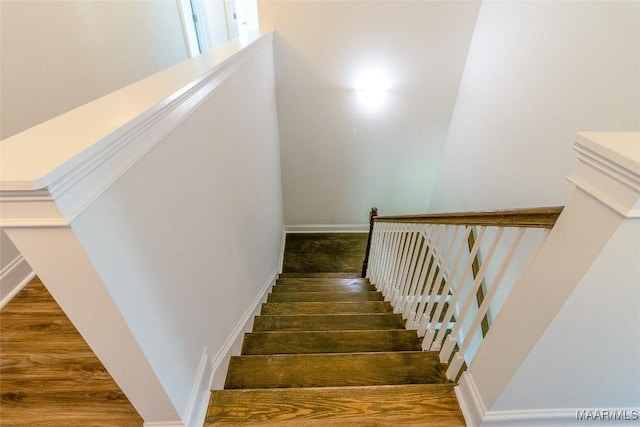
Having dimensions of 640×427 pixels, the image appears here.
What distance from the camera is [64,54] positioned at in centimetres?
175

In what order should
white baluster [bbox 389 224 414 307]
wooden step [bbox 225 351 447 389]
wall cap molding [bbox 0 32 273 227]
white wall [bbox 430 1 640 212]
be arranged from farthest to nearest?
white baluster [bbox 389 224 414 307] → white wall [bbox 430 1 640 212] → wooden step [bbox 225 351 447 389] → wall cap molding [bbox 0 32 273 227]

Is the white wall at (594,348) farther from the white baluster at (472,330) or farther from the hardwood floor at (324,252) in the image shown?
the hardwood floor at (324,252)

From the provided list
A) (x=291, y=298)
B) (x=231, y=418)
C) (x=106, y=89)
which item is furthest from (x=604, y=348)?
(x=106, y=89)

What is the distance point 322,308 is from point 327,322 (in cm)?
21

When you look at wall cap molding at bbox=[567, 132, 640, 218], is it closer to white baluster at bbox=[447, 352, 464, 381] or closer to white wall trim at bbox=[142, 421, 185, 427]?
white baluster at bbox=[447, 352, 464, 381]

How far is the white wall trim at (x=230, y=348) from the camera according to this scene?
49.1 inches

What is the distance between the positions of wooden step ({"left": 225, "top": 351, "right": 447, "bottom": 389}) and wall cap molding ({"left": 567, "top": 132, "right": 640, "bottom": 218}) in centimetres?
103

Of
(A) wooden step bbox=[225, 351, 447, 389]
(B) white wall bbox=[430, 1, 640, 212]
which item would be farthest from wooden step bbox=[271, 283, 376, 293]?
(A) wooden step bbox=[225, 351, 447, 389]

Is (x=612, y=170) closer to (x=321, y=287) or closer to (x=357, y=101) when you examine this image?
(x=321, y=287)

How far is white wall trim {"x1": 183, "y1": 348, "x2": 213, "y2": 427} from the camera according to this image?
0.99 metres

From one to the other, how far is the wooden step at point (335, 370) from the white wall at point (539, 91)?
4.03 feet

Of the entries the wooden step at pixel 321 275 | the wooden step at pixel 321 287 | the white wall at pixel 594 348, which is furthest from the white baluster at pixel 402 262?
the wooden step at pixel 321 275

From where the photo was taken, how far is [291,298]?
2.58m

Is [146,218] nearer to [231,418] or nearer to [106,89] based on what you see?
[231,418]
